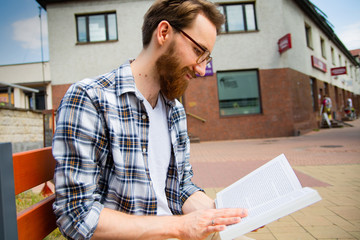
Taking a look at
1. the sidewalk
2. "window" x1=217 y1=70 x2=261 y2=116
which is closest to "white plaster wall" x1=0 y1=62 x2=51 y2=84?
"window" x1=217 y1=70 x2=261 y2=116

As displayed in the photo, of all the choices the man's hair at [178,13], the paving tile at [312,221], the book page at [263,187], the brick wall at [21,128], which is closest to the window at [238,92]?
the brick wall at [21,128]

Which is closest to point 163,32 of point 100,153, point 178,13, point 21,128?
point 178,13

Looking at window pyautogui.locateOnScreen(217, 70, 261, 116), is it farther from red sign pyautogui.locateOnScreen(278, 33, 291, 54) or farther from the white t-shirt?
the white t-shirt

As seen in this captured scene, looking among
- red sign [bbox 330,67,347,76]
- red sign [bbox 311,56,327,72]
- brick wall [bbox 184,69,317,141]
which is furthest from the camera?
red sign [bbox 330,67,347,76]

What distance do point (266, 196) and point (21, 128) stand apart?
369 inches

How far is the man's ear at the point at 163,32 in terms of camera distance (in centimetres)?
134

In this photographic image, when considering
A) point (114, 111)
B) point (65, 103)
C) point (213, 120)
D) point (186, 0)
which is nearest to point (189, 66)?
point (186, 0)

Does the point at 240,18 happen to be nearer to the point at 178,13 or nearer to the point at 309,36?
the point at 309,36

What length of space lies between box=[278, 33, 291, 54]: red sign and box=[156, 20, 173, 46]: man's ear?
11.8 metres

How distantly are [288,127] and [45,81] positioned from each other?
13541 mm

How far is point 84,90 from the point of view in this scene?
105 cm

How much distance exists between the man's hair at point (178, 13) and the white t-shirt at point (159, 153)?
432 millimetres

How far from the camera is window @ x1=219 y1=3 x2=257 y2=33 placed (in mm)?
12859

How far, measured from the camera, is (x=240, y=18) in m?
12.9
